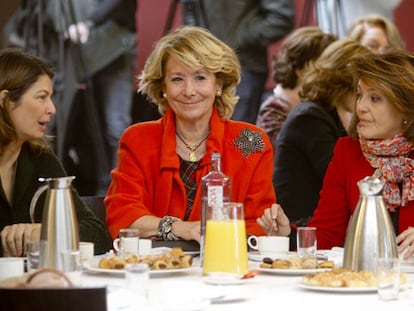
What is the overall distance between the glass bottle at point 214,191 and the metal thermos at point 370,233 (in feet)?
1.22

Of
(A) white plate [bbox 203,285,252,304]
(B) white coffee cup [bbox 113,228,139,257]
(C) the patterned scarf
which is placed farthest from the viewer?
(C) the patterned scarf

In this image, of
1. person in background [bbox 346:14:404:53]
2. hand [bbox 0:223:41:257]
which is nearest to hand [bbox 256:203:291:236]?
hand [bbox 0:223:41:257]

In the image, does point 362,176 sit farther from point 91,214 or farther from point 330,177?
point 91,214

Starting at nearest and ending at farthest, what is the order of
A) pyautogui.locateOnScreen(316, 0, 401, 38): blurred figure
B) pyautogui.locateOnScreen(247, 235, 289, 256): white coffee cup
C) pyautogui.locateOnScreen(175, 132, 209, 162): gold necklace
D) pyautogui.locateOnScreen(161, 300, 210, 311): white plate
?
pyautogui.locateOnScreen(161, 300, 210, 311): white plate → pyautogui.locateOnScreen(247, 235, 289, 256): white coffee cup → pyautogui.locateOnScreen(175, 132, 209, 162): gold necklace → pyautogui.locateOnScreen(316, 0, 401, 38): blurred figure

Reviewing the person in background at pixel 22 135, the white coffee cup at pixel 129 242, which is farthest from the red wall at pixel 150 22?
the white coffee cup at pixel 129 242

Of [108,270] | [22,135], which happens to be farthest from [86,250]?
[22,135]

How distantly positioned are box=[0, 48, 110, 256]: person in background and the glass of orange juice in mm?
984

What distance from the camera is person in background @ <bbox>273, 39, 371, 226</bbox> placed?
4.36 m

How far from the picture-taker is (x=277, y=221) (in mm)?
3131

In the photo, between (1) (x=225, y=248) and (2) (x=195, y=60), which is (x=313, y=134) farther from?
(1) (x=225, y=248)

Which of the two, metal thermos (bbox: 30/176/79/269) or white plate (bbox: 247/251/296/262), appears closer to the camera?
metal thermos (bbox: 30/176/79/269)

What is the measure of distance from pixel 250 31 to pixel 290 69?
24.8 inches

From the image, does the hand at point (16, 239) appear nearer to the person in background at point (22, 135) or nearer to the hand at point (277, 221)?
the person in background at point (22, 135)

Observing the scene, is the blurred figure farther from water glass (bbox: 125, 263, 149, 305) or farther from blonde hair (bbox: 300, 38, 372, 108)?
water glass (bbox: 125, 263, 149, 305)
